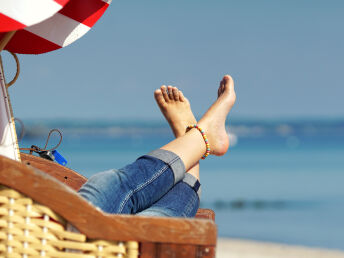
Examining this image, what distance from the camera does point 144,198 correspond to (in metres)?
1.39

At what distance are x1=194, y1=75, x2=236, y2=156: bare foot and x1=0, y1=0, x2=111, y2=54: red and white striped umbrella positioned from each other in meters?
0.60

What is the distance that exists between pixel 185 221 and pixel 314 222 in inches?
292

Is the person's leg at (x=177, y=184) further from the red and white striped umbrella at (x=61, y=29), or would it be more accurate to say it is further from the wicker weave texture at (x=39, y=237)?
the red and white striped umbrella at (x=61, y=29)

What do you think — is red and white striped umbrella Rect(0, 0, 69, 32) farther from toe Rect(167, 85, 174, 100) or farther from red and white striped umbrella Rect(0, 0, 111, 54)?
toe Rect(167, 85, 174, 100)

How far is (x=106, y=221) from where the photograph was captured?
99 cm

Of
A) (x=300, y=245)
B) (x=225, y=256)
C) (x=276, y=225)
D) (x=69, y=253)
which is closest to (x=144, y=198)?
(x=69, y=253)

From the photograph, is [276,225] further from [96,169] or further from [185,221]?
[96,169]

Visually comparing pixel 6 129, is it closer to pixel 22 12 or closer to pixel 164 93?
pixel 22 12

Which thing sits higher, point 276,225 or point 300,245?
point 276,225

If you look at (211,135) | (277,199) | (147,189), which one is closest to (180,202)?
(147,189)

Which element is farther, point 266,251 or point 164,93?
point 266,251

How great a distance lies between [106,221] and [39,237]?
5.6 inches

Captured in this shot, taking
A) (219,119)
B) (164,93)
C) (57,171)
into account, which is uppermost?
(164,93)

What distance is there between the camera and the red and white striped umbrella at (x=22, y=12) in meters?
1.20
